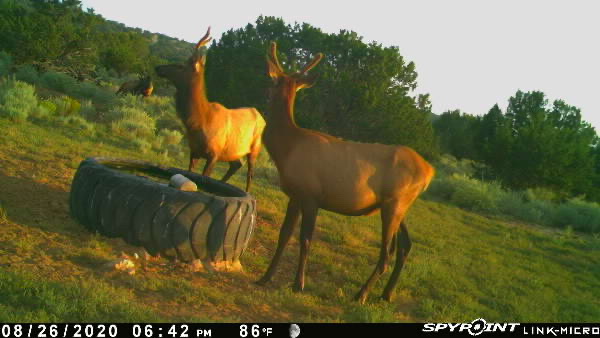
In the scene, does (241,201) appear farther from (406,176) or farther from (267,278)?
(406,176)

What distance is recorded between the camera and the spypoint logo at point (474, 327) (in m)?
5.03

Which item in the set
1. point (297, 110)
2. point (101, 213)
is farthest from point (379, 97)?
point (101, 213)

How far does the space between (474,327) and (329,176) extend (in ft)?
7.42

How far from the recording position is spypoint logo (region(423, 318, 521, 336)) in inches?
198

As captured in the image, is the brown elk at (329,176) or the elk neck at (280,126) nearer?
the brown elk at (329,176)

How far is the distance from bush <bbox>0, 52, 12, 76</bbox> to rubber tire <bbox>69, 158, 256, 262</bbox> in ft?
57.5

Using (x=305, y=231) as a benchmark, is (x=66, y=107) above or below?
below

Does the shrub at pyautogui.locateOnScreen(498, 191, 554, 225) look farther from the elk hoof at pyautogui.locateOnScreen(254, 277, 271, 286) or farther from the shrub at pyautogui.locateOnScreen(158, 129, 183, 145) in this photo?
the elk hoof at pyautogui.locateOnScreen(254, 277, 271, 286)

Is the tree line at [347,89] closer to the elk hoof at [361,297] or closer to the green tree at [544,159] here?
the green tree at [544,159]

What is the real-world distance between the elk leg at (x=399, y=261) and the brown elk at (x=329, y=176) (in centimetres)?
1

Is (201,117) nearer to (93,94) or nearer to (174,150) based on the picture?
(174,150)

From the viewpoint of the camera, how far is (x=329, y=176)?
18.6 ft

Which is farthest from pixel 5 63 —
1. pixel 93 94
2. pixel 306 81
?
pixel 306 81

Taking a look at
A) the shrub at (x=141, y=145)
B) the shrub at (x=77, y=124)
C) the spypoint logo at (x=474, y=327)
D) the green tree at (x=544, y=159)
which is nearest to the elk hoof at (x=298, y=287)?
the spypoint logo at (x=474, y=327)
